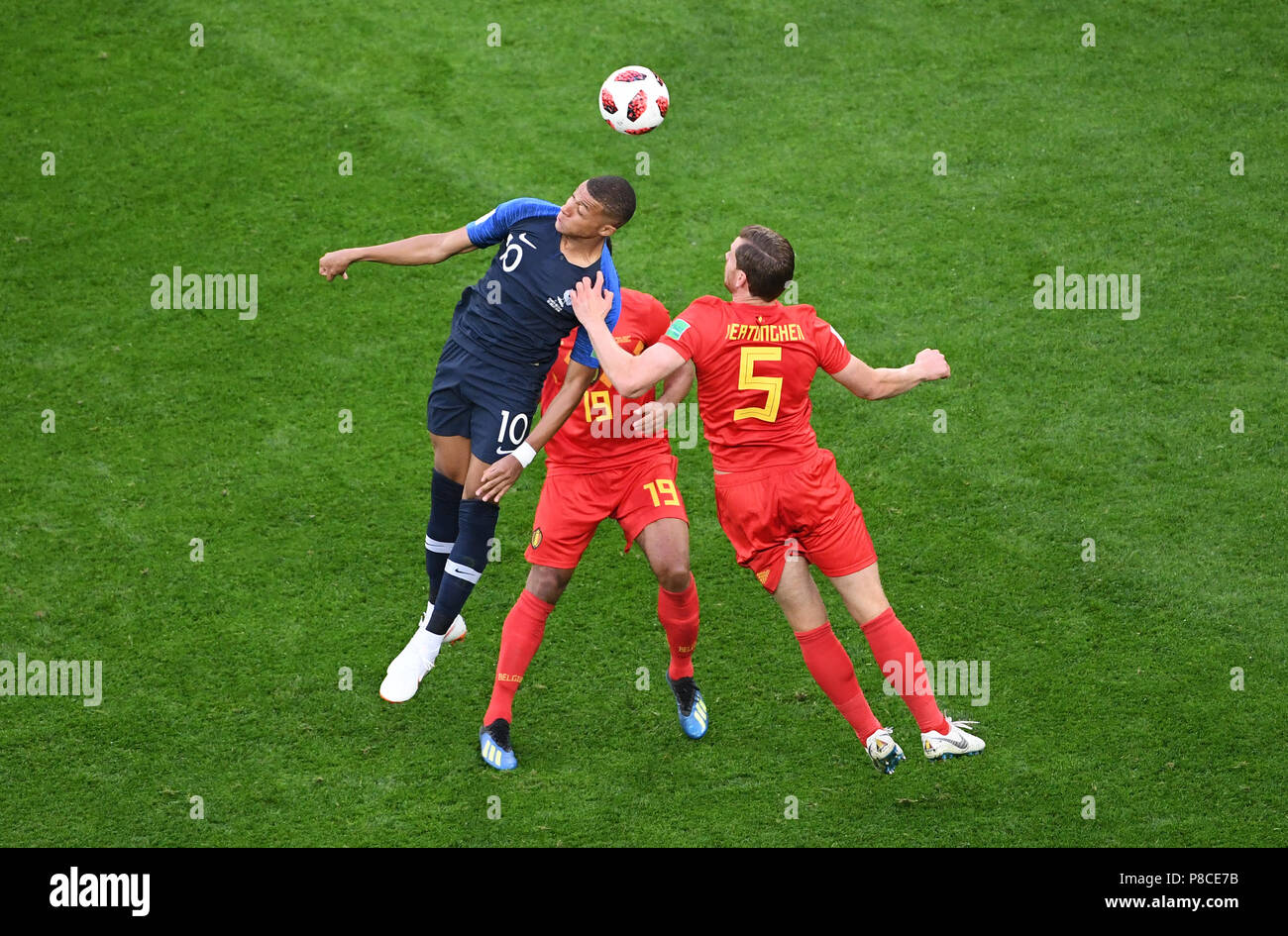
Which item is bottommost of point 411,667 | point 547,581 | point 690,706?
point 690,706

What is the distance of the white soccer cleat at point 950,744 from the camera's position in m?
5.95

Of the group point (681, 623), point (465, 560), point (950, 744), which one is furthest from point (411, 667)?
point (950, 744)

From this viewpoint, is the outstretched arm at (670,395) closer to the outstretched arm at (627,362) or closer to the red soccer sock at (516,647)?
the outstretched arm at (627,362)

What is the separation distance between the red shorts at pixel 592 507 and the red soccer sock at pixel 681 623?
1.13 feet

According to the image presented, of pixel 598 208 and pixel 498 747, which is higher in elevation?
pixel 598 208

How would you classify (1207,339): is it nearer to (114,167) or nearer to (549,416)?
(549,416)

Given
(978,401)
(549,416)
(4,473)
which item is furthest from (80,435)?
(978,401)

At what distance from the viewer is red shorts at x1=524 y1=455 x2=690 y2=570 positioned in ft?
21.1

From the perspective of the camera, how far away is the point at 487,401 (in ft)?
21.2

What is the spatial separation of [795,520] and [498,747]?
1.79 meters

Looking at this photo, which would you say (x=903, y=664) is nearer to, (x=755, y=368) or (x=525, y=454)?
(x=755, y=368)

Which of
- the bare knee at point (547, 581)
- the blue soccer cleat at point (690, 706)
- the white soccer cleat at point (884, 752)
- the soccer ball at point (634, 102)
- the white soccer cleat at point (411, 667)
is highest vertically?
the soccer ball at point (634, 102)

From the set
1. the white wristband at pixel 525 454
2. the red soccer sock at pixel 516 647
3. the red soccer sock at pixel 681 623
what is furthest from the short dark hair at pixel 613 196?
the red soccer sock at pixel 516 647

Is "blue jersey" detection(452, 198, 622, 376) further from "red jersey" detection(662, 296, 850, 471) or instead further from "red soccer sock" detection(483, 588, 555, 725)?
"red soccer sock" detection(483, 588, 555, 725)
